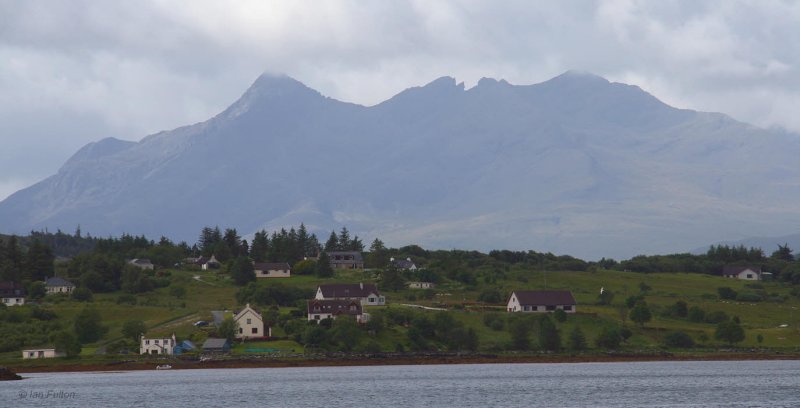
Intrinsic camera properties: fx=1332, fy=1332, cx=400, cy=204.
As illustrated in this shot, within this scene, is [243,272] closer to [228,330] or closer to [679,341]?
[228,330]

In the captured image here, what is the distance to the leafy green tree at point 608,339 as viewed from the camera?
127625mm

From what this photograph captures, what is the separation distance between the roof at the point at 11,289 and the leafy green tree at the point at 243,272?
27089mm

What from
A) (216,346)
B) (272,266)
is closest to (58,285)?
(272,266)

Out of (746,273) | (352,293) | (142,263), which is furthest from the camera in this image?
(746,273)

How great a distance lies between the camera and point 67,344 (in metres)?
122

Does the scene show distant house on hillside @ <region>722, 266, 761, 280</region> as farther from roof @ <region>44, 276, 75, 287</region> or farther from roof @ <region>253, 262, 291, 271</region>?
roof @ <region>44, 276, 75, 287</region>

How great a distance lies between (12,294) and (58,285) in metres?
8.66

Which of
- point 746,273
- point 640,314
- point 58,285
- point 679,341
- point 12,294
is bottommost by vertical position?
point 679,341

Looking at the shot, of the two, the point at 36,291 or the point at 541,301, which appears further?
the point at 36,291

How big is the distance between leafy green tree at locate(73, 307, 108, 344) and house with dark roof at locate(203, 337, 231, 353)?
12773mm

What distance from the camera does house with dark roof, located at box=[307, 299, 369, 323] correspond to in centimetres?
13712

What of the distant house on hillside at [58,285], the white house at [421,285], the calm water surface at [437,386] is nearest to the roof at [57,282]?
the distant house on hillside at [58,285]

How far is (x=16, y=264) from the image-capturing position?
182750 millimetres

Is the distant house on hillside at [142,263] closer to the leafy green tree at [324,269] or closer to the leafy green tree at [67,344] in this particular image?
the leafy green tree at [324,269]
